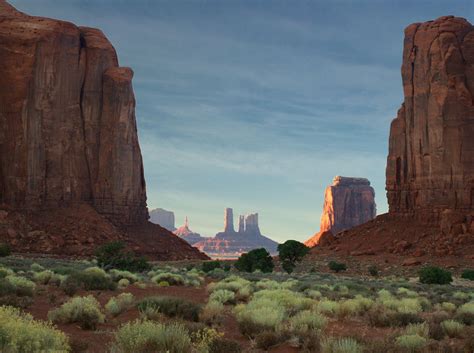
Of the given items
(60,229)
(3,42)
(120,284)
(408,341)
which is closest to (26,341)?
(408,341)

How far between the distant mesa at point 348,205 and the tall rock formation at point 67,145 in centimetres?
9583

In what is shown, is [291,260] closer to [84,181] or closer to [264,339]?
[84,181]

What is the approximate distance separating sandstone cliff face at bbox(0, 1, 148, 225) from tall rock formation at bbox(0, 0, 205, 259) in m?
0.13

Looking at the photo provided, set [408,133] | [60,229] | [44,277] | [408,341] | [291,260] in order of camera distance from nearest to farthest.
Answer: [408,341]
[44,277]
[291,260]
[60,229]
[408,133]

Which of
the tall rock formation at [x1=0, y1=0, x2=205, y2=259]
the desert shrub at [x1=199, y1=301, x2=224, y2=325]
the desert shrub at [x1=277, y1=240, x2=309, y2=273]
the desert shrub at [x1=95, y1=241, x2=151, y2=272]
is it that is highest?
the tall rock formation at [x1=0, y1=0, x2=205, y2=259]

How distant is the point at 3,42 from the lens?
71875 millimetres

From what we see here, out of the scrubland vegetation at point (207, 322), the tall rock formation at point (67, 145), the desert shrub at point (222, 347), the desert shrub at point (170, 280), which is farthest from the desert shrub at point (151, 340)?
the tall rock formation at point (67, 145)

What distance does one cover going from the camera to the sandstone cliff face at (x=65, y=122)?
70.6 m

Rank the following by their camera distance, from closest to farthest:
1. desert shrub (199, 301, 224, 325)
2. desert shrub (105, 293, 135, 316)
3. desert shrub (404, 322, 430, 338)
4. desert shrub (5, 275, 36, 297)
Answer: desert shrub (404, 322, 430, 338) → desert shrub (199, 301, 224, 325) → desert shrub (105, 293, 135, 316) → desert shrub (5, 275, 36, 297)

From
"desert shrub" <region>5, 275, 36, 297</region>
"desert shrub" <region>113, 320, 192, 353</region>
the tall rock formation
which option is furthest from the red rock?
"desert shrub" <region>113, 320, 192, 353</region>

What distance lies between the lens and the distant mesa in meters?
170

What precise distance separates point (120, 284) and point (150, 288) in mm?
1256

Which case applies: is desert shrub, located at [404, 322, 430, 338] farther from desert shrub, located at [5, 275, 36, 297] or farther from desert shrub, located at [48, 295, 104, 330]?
desert shrub, located at [5, 275, 36, 297]

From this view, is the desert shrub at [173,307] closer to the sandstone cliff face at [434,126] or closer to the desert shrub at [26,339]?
the desert shrub at [26,339]
